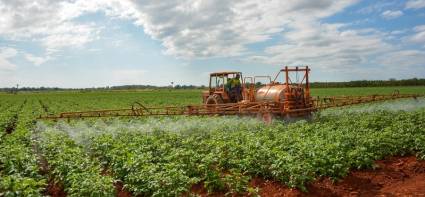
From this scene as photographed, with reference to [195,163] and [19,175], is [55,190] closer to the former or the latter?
[19,175]

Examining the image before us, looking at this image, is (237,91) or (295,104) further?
(237,91)

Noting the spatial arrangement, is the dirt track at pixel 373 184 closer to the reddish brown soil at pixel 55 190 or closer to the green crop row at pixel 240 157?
the green crop row at pixel 240 157

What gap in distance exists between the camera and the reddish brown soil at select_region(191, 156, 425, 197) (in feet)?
27.8

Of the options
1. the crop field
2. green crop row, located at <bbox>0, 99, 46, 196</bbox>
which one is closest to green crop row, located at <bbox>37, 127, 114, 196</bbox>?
the crop field

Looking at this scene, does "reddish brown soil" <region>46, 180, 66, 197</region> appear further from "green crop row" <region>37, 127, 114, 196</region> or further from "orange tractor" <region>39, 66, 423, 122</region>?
"orange tractor" <region>39, 66, 423, 122</region>

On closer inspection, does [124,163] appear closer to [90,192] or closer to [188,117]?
[90,192]

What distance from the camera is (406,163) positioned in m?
10.5

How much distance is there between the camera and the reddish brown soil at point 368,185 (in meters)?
8.47

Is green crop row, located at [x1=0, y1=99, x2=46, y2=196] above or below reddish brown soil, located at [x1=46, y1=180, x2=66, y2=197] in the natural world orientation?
above

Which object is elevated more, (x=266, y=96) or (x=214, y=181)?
(x=266, y=96)

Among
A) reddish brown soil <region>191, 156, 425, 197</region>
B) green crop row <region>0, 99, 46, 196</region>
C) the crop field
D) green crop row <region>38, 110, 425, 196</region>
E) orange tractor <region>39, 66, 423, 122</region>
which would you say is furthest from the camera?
orange tractor <region>39, 66, 423, 122</region>

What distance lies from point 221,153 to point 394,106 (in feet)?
56.1

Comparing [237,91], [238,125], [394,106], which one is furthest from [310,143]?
[394,106]

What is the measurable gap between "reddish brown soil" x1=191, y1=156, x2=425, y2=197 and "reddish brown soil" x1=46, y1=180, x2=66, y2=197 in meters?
2.72
